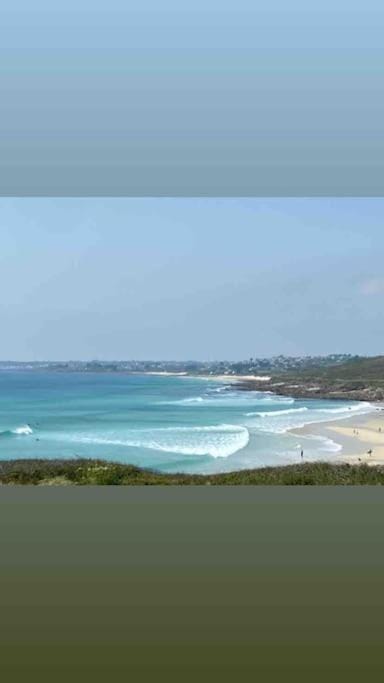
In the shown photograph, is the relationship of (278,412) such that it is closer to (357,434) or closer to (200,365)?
(357,434)

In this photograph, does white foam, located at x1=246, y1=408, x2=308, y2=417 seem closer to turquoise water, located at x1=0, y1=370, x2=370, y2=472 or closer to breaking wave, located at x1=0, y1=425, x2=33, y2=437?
turquoise water, located at x1=0, y1=370, x2=370, y2=472

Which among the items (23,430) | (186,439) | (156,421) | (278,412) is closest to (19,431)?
(23,430)

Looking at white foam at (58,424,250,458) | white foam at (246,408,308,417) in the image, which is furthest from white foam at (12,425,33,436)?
white foam at (246,408,308,417)

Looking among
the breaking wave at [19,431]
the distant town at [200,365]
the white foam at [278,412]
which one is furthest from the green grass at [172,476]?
the distant town at [200,365]
